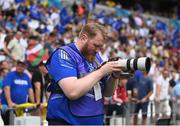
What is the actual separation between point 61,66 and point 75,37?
12.9 metres

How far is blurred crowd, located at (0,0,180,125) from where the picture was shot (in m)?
12.9

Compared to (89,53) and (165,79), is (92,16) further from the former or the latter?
(89,53)

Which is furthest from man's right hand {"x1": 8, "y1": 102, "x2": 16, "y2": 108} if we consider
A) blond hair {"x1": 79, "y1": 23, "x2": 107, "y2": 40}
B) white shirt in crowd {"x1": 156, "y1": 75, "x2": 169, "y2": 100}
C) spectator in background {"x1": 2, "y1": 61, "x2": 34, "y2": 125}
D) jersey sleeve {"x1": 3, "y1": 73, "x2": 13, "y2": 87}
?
white shirt in crowd {"x1": 156, "y1": 75, "x2": 169, "y2": 100}

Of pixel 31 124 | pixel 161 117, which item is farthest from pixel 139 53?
pixel 31 124

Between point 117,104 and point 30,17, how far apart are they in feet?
24.0

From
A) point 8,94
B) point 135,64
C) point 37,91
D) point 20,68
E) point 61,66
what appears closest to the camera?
point 135,64

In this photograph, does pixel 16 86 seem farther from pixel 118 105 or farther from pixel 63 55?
pixel 63 55

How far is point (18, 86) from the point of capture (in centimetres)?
970

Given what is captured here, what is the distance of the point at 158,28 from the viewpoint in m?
28.2

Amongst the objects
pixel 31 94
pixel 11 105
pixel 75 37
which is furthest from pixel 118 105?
pixel 75 37

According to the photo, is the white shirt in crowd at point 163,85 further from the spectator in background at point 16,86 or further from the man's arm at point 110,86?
the man's arm at point 110,86

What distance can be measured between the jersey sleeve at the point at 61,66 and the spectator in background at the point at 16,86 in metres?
5.52

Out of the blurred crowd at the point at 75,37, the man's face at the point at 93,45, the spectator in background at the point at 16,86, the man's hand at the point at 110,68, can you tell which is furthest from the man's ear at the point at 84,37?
the spectator in background at the point at 16,86

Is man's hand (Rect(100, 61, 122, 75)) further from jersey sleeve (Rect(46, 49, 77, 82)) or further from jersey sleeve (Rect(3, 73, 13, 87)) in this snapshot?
jersey sleeve (Rect(3, 73, 13, 87))
